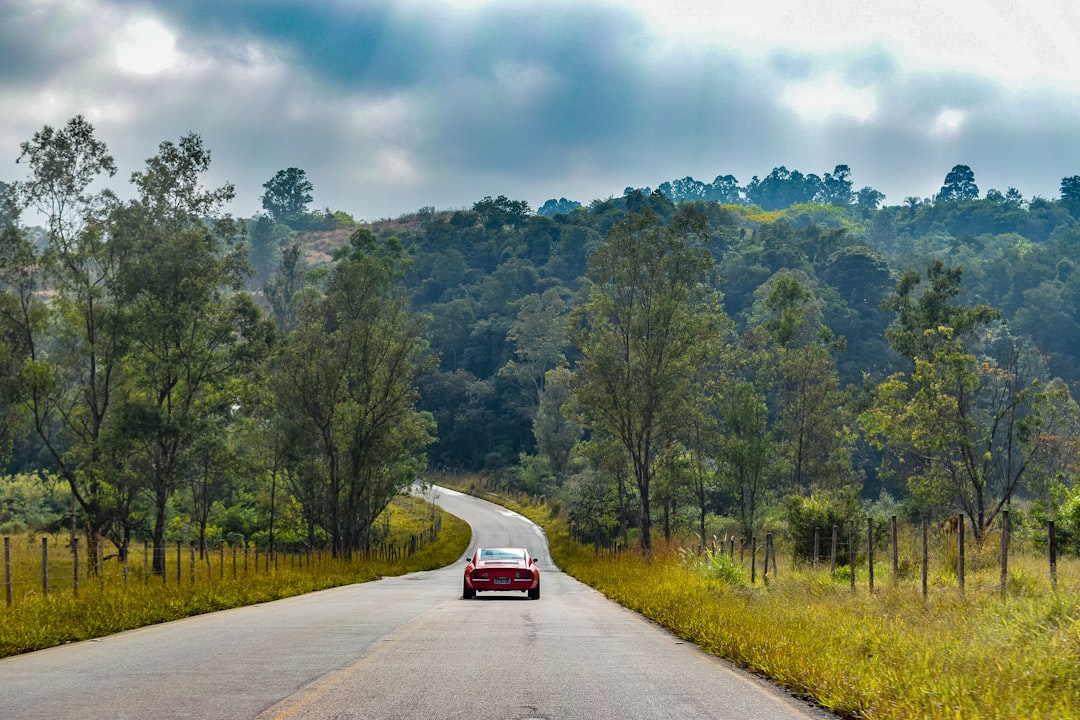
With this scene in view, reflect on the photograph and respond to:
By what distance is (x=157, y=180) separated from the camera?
49469 millimetres

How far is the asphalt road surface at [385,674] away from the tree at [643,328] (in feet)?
101

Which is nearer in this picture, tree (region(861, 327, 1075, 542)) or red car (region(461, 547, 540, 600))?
red car (region(461, 547, 540, 600))

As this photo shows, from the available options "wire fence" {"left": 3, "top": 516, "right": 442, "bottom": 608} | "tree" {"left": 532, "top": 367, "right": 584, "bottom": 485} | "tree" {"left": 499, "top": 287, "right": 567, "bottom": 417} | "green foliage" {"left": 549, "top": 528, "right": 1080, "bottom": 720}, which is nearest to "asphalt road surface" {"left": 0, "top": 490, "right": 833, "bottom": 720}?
"green foliage" {"left": 549, "top": 528, "right": 1080, "bottom": 720}

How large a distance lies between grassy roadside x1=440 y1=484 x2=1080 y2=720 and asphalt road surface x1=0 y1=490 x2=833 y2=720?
482 mm

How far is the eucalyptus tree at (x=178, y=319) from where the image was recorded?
46.1m

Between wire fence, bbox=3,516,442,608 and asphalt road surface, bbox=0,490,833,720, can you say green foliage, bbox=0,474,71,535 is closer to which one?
wire fence, bbox=3,516,442,608

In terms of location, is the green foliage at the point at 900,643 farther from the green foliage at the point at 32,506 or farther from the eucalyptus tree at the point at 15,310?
the green foliage at the point at 32,506

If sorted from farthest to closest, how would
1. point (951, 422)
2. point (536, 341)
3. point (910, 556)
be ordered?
point (536, 341) → point (951, 422) → point (910, 556)

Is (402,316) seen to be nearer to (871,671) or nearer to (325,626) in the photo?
(325,626)

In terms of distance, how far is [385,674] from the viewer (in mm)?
9922

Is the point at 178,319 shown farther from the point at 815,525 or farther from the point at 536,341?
the point at 536,341

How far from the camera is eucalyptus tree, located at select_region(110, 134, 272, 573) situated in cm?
4609

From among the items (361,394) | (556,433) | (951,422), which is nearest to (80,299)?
(361,394)

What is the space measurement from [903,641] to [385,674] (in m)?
5.73
